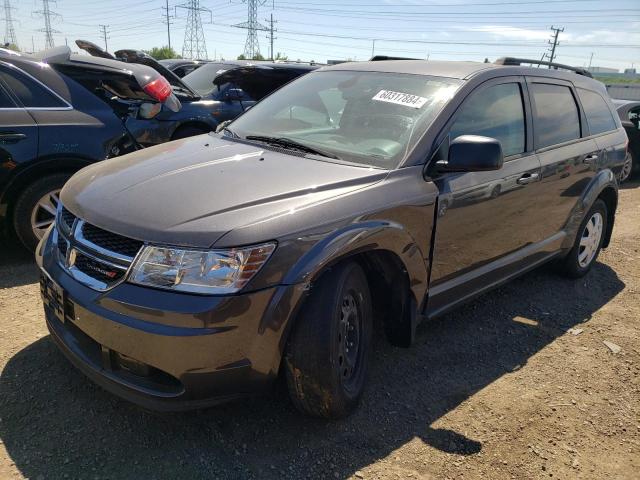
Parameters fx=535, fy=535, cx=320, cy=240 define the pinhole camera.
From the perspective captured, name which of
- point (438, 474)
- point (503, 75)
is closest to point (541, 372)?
point (438, 474)

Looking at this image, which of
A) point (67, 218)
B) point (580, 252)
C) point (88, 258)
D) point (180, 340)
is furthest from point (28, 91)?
point (580, 252)

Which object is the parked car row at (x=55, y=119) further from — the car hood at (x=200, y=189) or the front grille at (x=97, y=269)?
the front grille at (x=97, y=269)

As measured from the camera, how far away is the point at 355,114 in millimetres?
3258

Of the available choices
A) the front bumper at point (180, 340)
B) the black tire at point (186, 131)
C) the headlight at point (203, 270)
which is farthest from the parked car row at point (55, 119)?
the headlight at point (203, 270)

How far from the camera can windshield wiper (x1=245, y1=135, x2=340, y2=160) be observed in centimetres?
292

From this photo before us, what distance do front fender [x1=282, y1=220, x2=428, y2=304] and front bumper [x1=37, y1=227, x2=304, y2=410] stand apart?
0.30 ft

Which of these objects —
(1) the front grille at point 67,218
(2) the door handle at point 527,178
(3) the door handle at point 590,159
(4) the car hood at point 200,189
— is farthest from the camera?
(3) the door handle at point 590,159

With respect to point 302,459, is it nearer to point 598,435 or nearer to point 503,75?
point 598,435

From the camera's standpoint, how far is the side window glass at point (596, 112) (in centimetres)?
451

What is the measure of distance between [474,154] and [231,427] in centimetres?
181

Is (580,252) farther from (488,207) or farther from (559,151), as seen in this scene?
(488,207)

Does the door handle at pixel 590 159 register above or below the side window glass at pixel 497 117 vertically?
below

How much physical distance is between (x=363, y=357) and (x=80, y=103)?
3.20 m

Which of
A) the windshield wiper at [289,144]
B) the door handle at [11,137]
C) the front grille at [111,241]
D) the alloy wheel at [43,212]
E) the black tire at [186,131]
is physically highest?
the windshield wiper at [289,144]
